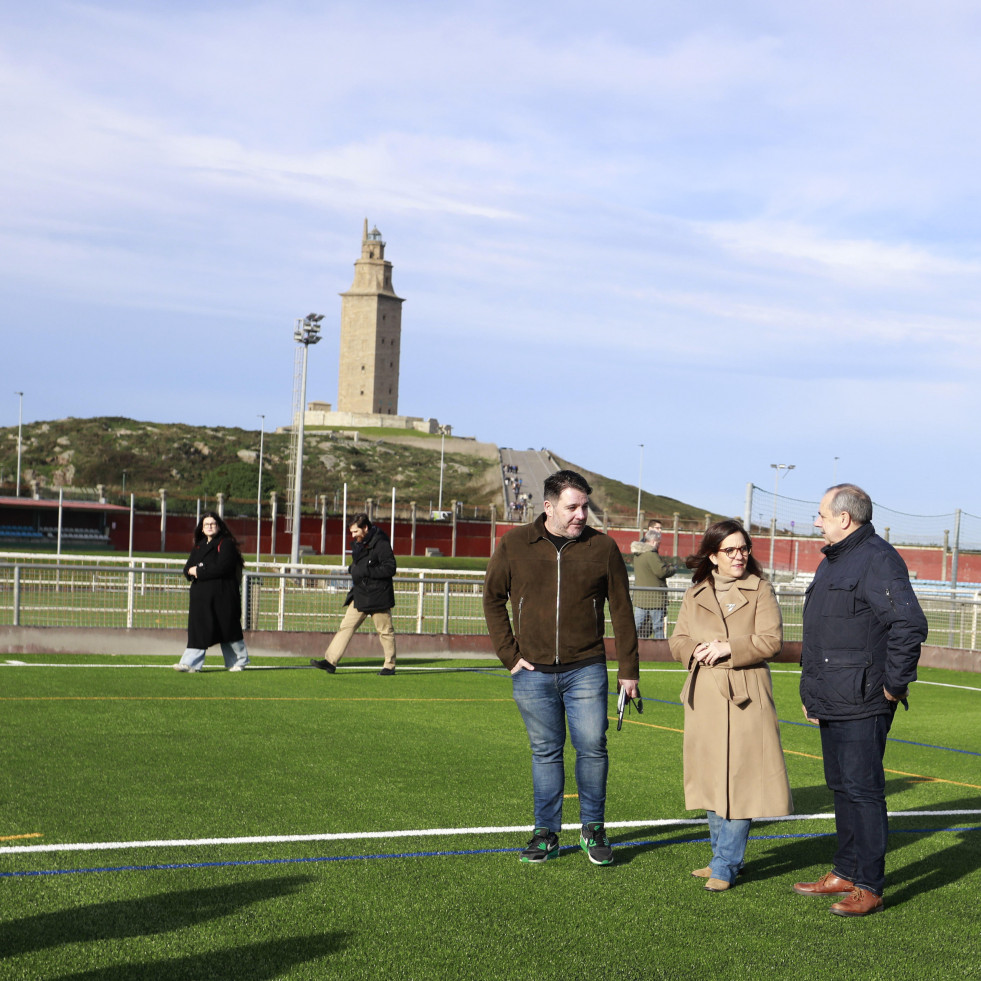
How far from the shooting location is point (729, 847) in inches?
225

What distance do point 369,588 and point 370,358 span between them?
136173 millimetres

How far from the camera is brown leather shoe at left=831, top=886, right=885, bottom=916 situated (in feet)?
17.7

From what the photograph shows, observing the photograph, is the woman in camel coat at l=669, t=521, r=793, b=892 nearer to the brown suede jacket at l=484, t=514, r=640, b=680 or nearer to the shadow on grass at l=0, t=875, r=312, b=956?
the brown suede jacket at l=484, t=514, r=640, b=680

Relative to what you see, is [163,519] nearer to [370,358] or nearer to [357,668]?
[357,668]

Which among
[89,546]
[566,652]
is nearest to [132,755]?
[566,652]

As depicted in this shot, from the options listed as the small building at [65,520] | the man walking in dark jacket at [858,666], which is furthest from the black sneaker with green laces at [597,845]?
the small building at [65,520]

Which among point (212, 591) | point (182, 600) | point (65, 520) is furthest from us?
point (65, 520)

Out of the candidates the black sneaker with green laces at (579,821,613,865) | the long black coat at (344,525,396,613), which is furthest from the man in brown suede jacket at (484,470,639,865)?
the long black coat at (344,525,396,613)

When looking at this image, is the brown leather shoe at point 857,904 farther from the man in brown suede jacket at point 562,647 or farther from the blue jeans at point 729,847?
the man in brown suede jacket at point 562,647

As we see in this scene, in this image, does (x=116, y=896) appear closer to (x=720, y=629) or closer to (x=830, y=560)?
(x=720, y=629)

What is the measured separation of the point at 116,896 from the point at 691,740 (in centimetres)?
267

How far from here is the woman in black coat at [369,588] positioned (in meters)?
14.7

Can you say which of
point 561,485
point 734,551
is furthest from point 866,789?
point 561,485

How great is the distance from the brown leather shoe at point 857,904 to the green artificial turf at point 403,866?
62mm
